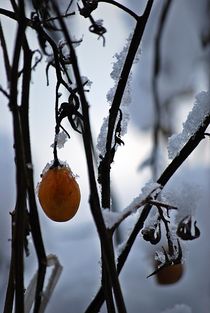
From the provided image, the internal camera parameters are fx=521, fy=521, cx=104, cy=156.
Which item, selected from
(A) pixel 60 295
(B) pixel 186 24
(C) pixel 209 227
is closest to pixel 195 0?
(B) pixel 186 24

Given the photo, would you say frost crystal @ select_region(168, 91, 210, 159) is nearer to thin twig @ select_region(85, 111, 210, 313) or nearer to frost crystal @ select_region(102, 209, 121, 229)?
thin twig @ select_region(85, 111, 210, 313)

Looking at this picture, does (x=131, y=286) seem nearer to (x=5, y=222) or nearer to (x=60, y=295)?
(x=60, y=295)

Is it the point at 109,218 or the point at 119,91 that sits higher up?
the point at 119,91

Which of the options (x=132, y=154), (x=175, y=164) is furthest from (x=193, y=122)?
(x=132, y=154)

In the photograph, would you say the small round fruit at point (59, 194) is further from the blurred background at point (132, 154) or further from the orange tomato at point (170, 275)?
the orange tomato at point (170, 275)

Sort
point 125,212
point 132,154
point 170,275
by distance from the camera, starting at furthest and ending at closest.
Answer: point 132,154
point 170,275
point 125,212

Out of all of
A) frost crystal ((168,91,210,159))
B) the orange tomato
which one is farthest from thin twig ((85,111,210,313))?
the orange tomato

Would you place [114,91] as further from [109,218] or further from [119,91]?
[109,218]

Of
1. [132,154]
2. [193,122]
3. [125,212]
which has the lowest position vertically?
[125,212]
